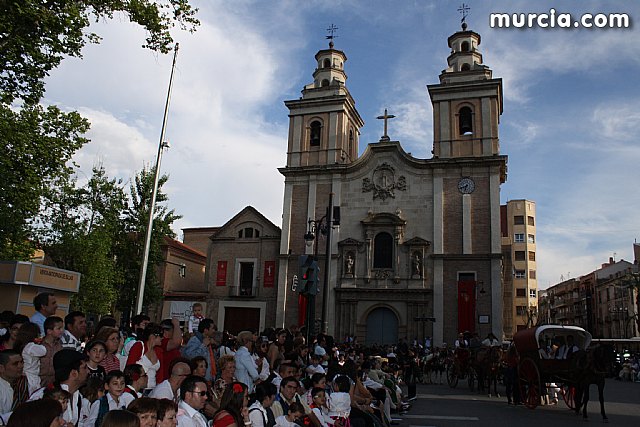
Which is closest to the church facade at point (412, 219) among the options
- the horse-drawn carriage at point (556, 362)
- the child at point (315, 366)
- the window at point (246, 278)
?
the window at point (246, 278)

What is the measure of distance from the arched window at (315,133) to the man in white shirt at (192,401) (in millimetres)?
33591

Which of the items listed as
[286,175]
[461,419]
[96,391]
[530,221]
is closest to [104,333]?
[96,391]

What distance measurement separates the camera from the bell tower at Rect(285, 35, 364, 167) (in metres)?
37.6

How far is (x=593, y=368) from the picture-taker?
12680mm

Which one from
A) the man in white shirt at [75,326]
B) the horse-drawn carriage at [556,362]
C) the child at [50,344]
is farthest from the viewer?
the horse-drawn carriage at [556,362]

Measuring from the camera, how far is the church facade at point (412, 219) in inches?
1254

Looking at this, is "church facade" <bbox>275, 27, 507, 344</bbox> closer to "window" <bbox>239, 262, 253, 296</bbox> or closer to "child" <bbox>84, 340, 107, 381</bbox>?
"window" <bbox>239, 262, 253, 296</bbox>

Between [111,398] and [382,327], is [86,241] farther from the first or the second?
[111,398]

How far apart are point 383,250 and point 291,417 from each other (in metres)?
27.7

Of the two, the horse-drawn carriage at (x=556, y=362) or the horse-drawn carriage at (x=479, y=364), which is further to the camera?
the horse-drawn carriage at (x=479, y=364)

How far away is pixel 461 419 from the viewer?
12.6 m

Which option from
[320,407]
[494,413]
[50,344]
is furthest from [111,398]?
[494,413]

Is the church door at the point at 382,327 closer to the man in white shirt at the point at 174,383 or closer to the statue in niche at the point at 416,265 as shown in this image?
the statue in niche at the point at 416,265

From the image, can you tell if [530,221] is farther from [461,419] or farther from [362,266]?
[461,419]
